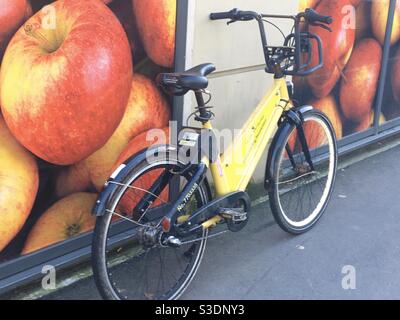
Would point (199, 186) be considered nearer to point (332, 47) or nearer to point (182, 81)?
point (182, 81)

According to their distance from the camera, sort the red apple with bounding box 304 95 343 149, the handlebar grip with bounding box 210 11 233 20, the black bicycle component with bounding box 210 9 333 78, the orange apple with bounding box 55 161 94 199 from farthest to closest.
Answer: the red apple with bounding box 304 95 343 149, the handlebar grip with bounding box 210 11 233 20, the black bicycle component with bounding box 210 9 333 78, the orange apple with bounding box 55 161 94 199

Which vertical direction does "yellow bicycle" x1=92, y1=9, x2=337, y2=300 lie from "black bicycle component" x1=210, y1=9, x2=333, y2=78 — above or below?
below

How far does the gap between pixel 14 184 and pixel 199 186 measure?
3.33ft

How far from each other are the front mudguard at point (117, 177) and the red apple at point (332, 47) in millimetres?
2557

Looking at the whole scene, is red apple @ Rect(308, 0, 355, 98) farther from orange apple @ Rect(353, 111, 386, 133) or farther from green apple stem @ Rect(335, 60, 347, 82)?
orange apple @ Rect(353, 111, 386, 133)

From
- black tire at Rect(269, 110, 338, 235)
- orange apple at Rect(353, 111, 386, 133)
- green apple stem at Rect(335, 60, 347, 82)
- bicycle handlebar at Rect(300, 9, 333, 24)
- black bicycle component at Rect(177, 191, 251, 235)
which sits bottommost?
orange apple at Rect(353, 111, 386, 133)

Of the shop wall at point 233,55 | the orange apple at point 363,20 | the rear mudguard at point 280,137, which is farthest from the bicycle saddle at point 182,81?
the orange apple at point 363,20

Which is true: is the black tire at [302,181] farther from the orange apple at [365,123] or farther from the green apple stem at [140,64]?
the orange apple at [365,123]

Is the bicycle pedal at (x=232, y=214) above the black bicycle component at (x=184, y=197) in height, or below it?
below

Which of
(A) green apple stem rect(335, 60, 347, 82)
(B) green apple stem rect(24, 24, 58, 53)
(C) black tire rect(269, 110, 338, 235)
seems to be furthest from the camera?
(A) green apple stem rect(335, 60, 347, 82)

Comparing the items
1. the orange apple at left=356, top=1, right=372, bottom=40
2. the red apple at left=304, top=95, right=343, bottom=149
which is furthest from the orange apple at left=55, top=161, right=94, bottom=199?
the orange apple at left=356, top=1, right=372, bottom=40

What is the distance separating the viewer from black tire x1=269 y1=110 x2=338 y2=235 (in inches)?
142

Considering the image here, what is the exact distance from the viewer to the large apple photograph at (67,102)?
2.65 m

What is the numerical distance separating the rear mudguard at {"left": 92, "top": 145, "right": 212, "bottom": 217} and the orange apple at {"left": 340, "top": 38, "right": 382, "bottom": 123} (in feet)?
10.2
